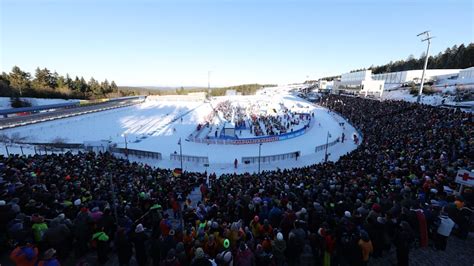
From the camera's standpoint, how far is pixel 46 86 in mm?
62219

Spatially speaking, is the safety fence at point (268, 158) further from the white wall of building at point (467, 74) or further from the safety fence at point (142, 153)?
the white wall of building at point (467, 74)

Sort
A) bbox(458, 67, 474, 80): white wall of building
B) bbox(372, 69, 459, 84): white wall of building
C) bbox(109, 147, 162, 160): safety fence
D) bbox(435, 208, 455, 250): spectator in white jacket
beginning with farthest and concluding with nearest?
bbox(372, 69, 459, 84): white wall of building → bbox(458, 67, 474, 80): white wall of building → bbox(109, 147, 162, 160): safety fence → bbox(435, 208, 455, 250): spectator in white jacket

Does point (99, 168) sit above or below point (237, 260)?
below

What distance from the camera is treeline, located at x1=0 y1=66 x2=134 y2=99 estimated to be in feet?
178

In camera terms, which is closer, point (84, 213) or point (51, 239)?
point (51, 239)

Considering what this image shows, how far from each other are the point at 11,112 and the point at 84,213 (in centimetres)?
5163

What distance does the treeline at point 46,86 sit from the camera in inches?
2137

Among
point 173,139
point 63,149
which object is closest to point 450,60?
point 173,139

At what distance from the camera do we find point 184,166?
2039 centimetres

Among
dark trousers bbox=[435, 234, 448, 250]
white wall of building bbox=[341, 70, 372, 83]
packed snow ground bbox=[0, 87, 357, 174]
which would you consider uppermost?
white wall of building bbox=[341, 70, 372, 83]

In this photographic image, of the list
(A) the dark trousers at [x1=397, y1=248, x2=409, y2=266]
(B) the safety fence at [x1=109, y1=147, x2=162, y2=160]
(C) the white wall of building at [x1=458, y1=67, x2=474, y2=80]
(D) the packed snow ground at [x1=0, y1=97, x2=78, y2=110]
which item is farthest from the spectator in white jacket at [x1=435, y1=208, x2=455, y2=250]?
(C) the white wall of building at [x1=458, y1=67, x2=474, y2=80]

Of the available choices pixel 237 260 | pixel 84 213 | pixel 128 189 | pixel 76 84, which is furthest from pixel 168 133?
pixel 76 84

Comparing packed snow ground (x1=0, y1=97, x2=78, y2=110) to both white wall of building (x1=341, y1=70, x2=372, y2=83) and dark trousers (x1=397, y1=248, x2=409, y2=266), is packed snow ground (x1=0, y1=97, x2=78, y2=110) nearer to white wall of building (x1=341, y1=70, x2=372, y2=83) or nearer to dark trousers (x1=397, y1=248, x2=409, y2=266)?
dark trousers (x1=397, y1=248, x2=409, y2=266)

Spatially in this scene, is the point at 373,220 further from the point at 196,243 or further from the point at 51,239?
the point at 51,239
